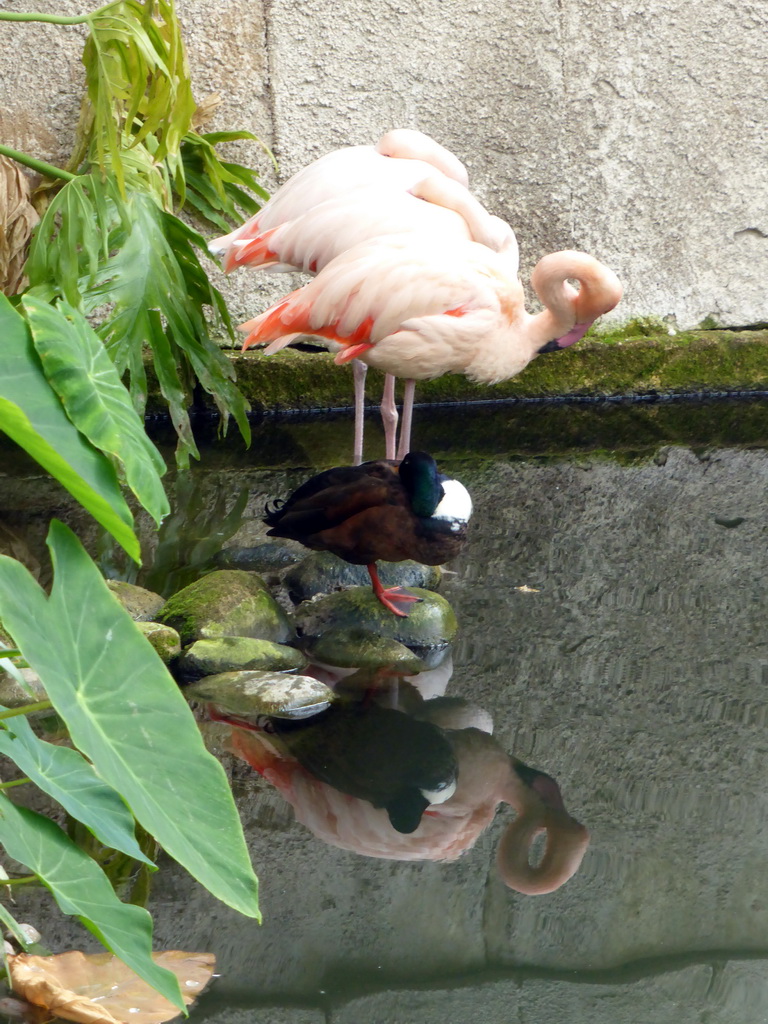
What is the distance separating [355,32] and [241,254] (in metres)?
1.94

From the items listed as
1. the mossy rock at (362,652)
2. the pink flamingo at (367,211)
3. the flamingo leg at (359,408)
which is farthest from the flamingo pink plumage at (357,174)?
the mossy rock at (362,652)

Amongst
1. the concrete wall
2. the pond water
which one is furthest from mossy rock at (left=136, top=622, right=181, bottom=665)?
the concrete wall

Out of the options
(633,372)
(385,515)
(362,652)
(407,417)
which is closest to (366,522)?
(385,515)

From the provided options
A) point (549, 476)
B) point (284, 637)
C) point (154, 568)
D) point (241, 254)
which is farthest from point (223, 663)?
point (549, 476)

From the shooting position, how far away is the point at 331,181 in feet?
12.1

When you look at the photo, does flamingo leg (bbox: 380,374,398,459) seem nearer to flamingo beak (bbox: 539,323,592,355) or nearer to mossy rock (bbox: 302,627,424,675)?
flamingo beak (bbox: 539,323,592,355)

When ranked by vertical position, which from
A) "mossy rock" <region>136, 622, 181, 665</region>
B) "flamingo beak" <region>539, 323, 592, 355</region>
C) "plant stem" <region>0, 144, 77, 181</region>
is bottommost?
"mossy rock" <region>136, 622, 181, 665</region>

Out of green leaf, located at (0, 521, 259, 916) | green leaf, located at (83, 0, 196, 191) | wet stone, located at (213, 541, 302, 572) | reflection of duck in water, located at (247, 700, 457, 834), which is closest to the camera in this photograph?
green leaf, located at (0, 521, 259, 916)

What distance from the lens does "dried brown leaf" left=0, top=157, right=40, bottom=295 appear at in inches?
164

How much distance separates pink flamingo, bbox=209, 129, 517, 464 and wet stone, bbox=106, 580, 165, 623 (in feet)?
3.37

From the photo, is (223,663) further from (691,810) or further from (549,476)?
(549,476)

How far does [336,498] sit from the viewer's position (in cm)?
313

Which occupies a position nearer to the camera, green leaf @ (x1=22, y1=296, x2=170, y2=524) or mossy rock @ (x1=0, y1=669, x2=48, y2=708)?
green leaf @ (x1=22, y1=296, x2=170, y2=524)

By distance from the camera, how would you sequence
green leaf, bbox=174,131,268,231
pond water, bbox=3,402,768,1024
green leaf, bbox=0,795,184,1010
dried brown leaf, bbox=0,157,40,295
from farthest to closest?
green leaf, bbox=174,131,268,231
dried brown leaf, bbox=0,157,40,295
pond water, bbox=3,402,768,1024
green leaf, bbox=0,795,184,1010
